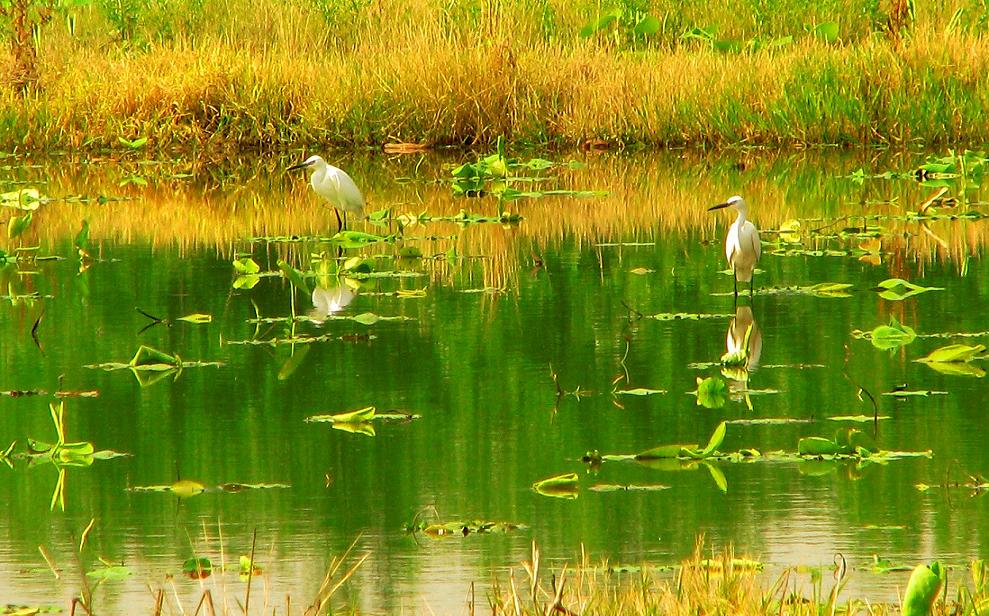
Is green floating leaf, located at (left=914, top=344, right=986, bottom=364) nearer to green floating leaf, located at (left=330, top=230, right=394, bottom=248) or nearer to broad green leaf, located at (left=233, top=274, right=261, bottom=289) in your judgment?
broad green leaf, located at (left=233, top=274, right=261, bottom=289)

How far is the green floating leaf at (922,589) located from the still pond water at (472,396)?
0.95m

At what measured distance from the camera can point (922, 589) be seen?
137 inches

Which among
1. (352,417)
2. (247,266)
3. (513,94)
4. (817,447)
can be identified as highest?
(513,94)

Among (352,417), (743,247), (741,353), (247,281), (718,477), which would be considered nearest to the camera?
(718,477)

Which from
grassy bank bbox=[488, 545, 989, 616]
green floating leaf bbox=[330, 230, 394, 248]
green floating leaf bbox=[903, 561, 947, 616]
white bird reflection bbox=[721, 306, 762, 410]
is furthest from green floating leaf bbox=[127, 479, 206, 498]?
green floating leaf bbox=[330, 230, 394, 248]

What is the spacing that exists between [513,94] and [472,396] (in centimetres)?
1121

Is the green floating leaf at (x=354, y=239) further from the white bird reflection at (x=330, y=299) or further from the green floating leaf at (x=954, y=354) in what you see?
the green floating leaf at (x=954, y=354)

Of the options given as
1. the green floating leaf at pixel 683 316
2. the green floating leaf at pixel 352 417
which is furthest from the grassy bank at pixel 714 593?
the green floating leaf at pixel 683 316

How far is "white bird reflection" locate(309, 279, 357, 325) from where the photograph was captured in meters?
9.16

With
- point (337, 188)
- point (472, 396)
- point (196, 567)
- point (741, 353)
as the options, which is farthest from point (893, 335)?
point (337, 188)

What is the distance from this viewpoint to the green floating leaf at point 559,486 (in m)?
5.58

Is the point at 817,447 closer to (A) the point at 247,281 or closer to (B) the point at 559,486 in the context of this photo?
(B) the point at 559,486

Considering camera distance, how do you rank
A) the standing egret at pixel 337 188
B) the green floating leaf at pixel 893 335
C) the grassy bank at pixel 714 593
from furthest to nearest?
the standing egret at pixel 337 188, the green floating leaf at pixel 893 335, the grassy bank at pixel 714 593

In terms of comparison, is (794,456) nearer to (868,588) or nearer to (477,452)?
(477,452)
